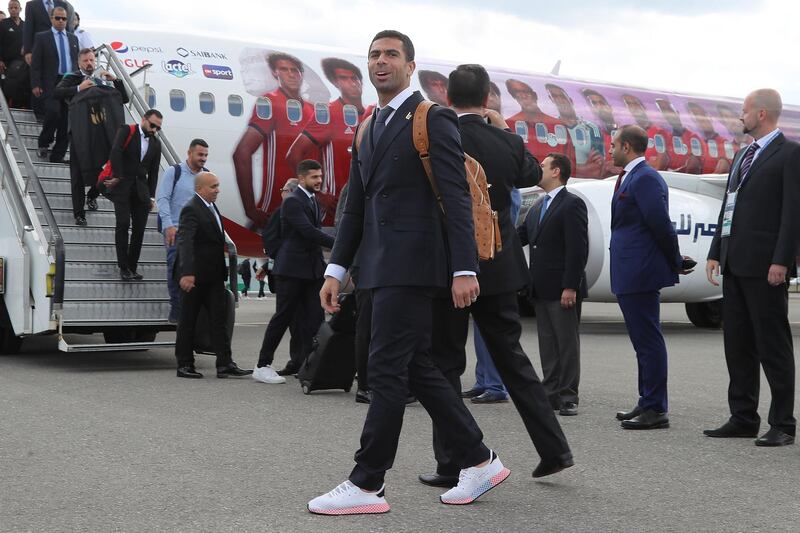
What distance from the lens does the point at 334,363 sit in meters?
7.22

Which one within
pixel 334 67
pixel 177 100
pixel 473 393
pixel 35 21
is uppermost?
pixel 35 21

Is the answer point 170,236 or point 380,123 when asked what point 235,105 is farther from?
point 380,123

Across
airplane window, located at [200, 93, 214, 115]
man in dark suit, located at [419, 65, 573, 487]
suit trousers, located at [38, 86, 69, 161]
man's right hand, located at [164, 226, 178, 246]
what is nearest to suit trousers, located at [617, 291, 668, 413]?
man in dark suit, located at [419, 65, 573, 487]

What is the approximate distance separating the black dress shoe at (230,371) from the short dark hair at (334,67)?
6769 mm

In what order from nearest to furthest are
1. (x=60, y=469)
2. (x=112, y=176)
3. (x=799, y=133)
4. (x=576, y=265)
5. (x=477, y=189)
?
(x=477, y=189) → (x=60, y=469) → (x=576, y=265) → (x=112, y=176) → (x=799, y=133)

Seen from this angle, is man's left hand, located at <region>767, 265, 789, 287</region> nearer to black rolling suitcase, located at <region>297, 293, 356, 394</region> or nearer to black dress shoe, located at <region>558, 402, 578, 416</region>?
black dress shoe, located at <region>558, 402, 578, 416</region>

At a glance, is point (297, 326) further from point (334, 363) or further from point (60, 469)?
point (60, 469)

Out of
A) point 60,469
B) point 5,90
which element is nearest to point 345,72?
point 5,90

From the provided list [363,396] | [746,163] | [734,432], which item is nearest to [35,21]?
[363,396]

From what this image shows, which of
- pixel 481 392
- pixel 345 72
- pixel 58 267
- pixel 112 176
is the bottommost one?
pixel 481 392

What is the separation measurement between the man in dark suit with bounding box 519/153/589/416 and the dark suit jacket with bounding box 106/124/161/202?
386 cm

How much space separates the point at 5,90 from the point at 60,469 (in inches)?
307

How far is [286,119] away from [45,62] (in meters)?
3.74

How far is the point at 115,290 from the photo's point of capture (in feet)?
29.0
